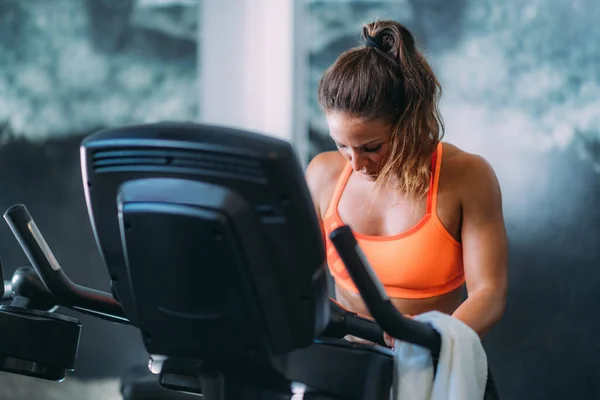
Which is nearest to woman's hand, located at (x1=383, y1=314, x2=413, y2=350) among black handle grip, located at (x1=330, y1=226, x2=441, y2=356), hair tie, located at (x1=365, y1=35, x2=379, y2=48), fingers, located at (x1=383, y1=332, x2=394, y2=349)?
fingers, located at (x1=383, y1=332, x2=394, y2=349)

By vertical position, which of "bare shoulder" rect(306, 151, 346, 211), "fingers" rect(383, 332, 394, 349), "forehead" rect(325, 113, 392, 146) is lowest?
"fingers" rect(383, 332, 394, 349)

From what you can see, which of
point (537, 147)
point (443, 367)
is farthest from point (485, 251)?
point (537, 147)

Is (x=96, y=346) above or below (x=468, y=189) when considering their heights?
below

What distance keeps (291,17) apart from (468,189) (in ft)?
3.76

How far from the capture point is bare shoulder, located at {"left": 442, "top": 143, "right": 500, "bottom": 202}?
1.87 metres

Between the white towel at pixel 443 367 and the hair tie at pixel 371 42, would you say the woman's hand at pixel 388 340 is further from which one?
the hair tie at pixel 371 42

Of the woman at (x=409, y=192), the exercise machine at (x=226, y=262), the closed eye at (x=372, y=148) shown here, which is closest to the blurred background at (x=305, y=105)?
the woman at (x=409, y=192)

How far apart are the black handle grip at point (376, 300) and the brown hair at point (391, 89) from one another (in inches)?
26.8

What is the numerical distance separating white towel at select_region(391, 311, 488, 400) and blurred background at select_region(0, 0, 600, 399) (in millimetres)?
1479

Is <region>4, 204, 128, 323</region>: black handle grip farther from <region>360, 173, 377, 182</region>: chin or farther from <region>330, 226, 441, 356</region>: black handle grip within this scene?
<region>360, 173, 377, 182</region>: chin

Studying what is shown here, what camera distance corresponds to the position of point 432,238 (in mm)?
1879

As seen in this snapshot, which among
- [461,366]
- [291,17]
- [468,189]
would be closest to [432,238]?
[468,189]

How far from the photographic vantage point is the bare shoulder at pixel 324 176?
83.5 inches

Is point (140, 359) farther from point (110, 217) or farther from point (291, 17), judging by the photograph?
point (110, 217)
